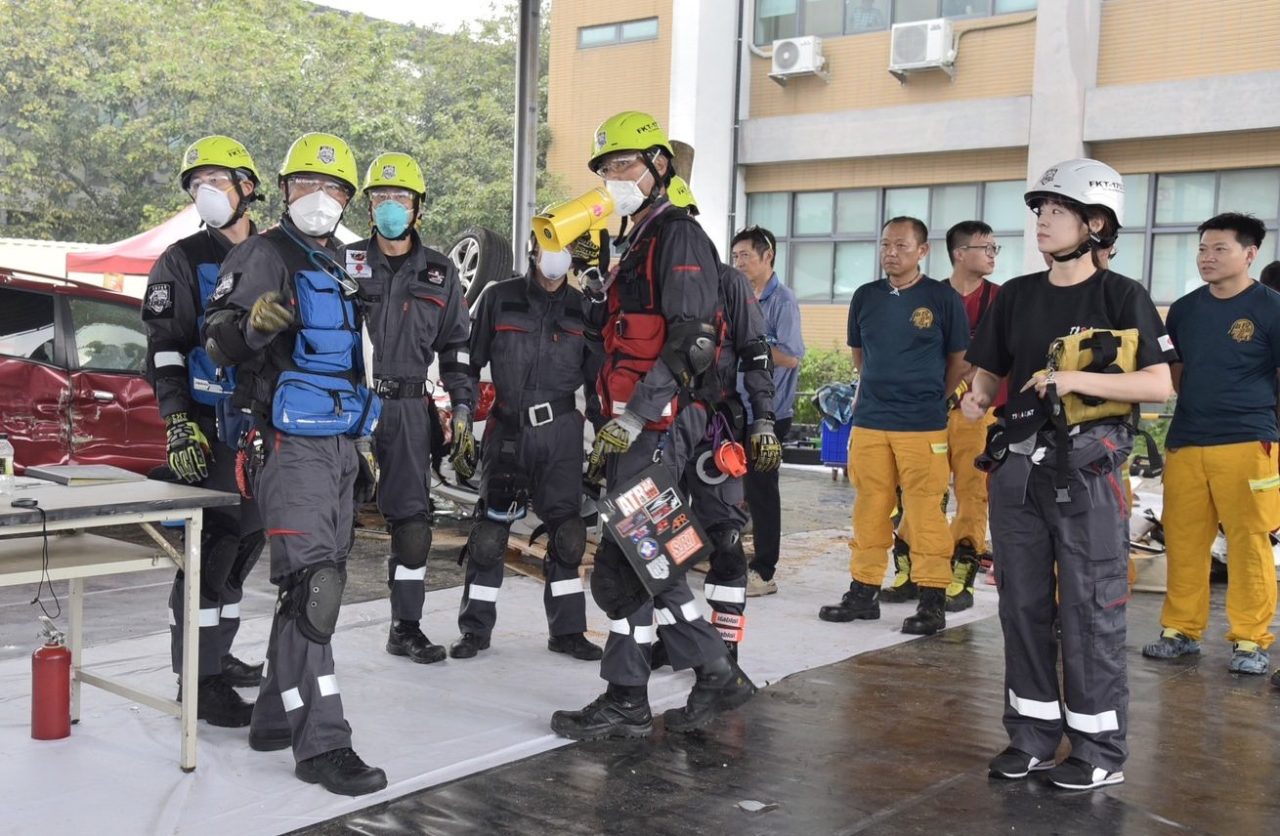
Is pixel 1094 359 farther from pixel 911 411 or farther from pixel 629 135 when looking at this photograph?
pixel 911 411

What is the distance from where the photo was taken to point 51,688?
433 cm

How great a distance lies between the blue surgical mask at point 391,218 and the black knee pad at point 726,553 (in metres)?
1.91

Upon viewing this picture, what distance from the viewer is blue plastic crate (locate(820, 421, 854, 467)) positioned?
13.8 metres

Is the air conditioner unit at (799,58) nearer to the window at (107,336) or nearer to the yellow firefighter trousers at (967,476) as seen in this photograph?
the window at (107,336)

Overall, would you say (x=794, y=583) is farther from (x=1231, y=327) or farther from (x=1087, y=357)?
(x=1087, y=357)

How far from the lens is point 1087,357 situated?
13.7 feet

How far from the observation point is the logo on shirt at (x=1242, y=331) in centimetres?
584

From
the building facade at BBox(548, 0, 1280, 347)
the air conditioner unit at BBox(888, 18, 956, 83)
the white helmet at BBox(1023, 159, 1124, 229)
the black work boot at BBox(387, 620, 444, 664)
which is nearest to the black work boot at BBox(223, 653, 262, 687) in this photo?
the black work boot at BBox(387, 620, 444, 664)

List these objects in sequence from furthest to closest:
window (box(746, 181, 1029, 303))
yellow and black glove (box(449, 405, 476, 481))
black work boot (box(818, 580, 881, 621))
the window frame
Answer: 1. the window frame
2. window (box(746, 181, 1029, 303))
3. black work boot (box(818, 580, 881, 621))
4. yellow and black glove (box(449, 405, 476, 481))

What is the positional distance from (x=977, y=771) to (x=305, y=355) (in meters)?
2.67

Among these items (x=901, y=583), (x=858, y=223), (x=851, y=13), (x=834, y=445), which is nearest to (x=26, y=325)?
(x=901, y=583)

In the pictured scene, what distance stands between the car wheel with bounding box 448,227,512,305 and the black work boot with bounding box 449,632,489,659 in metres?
3.78

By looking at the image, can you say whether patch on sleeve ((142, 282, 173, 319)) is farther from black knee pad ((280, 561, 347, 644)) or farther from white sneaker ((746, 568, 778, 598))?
white sneaker ((746, 568, 778, 598))

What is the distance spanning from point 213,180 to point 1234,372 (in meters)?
4.48
